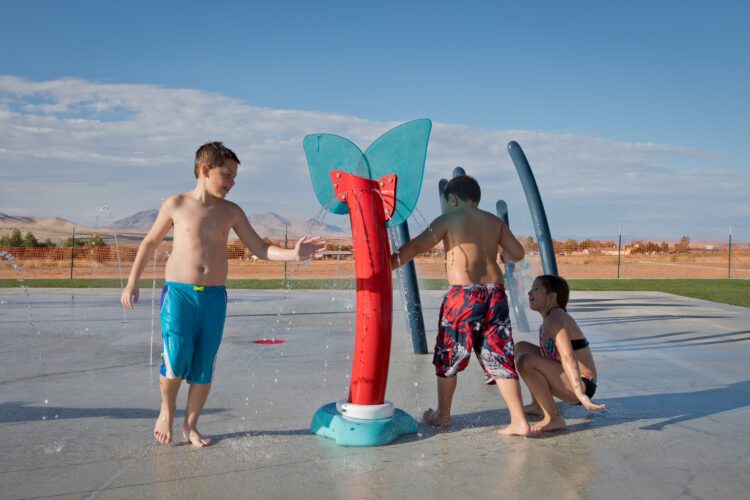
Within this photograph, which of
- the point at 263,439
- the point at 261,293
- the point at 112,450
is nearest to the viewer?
the point at 112,450

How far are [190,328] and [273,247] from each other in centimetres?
60

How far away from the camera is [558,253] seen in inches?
1858

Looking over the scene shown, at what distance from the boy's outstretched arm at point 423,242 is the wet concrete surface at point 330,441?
3.17ft

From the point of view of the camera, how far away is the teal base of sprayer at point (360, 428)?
3516 millimetres

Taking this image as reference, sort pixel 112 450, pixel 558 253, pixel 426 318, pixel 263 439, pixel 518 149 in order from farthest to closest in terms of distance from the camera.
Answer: pixel 558 253, pixel 426 318, pixel 518 149, pixel 263 439, pixel 112 450

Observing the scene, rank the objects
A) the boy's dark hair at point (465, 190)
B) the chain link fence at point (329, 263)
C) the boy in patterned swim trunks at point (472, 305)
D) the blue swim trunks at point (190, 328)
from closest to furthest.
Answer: the blue swim trunks at point (190, 328)
the boy in patterned swim trunks at point (472, 305)
the boy's dark hair at point (465, 190)
the chain link fence at point (329, 263)

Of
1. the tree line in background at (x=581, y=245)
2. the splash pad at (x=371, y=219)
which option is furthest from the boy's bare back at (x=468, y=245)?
the tree line in background at (x=581, y=245)

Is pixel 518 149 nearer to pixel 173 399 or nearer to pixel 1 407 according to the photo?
pixel 173 399

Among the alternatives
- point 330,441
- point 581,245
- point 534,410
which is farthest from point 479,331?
point 581,245

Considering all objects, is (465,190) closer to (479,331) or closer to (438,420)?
(479,331)

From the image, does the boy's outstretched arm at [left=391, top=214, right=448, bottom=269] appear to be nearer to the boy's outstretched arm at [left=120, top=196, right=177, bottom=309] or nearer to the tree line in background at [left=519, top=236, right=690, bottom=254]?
the boy's outstretched arm at [left=120, top=196, right=177, bottom=309]

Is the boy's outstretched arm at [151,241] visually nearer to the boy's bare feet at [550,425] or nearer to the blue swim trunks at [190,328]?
the blue swim trunks at [190,328]

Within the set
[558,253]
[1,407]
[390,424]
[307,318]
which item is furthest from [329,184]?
[558,253]

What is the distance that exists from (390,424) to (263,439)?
2.16 feet
